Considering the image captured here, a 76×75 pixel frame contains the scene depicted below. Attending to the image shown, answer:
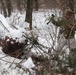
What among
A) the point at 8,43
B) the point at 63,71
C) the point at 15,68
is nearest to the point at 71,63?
the point at 63,71

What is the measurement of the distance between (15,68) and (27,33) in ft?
4.13

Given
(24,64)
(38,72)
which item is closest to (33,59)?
(24,64)

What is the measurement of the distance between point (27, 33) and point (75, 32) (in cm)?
133

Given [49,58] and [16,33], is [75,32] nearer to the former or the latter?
[49,58]

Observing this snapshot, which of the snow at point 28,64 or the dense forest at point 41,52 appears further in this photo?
the snow at point 28,64

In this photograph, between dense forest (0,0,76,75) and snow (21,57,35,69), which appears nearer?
dense forest (0,0,76,75)

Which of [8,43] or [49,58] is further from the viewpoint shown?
[8,43]

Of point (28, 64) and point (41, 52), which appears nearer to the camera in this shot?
point (28, 64)

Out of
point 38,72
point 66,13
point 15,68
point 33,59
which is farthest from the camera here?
point 66,13

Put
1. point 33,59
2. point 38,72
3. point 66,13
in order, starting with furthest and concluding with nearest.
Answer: point 66,13 → point 33,59 → point 38,72

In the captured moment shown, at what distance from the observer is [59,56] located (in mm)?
5707

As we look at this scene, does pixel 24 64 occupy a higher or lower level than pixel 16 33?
lower

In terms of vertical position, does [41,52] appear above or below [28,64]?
above

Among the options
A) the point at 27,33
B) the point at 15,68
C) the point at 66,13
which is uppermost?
the point at 66,13
